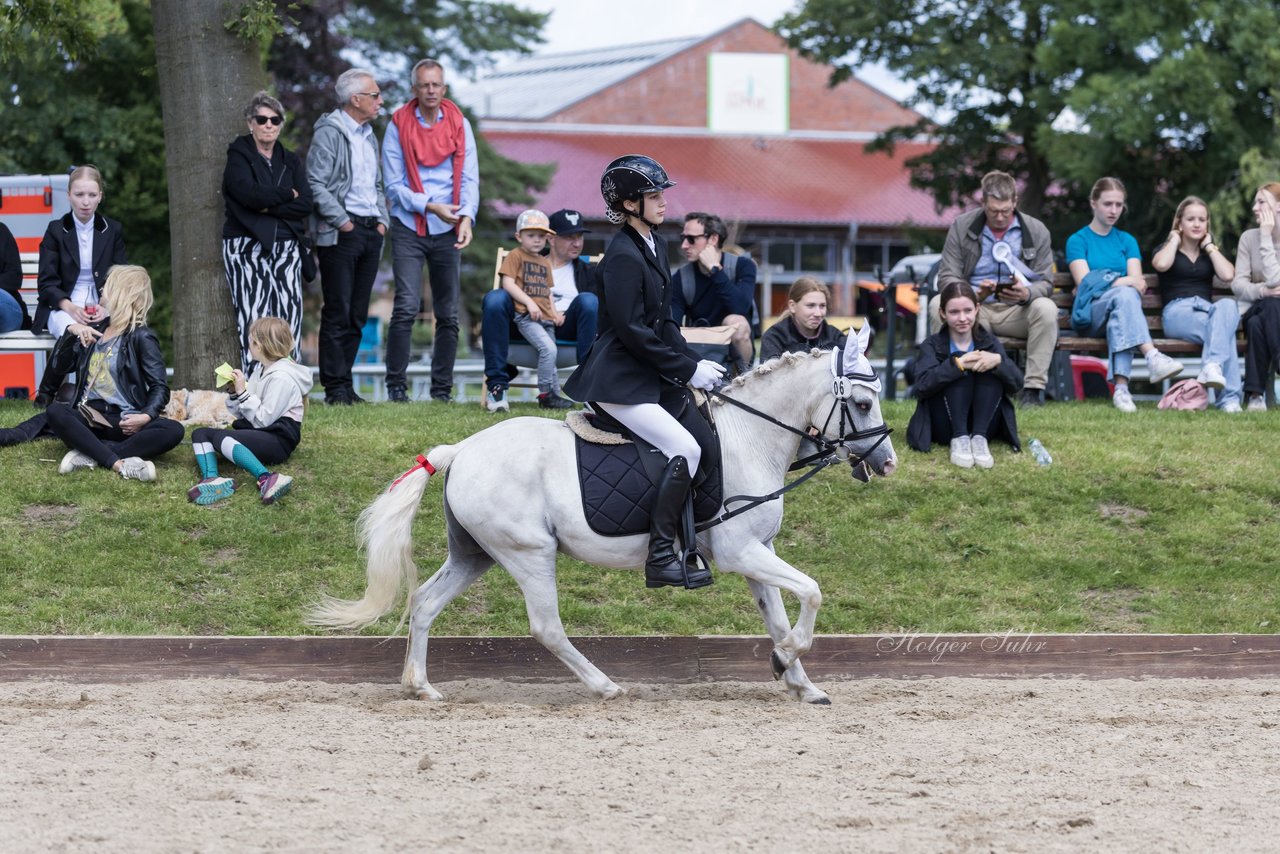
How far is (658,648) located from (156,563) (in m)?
2.94

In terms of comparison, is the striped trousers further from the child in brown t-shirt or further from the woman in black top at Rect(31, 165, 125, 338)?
the child in brown t-shirt

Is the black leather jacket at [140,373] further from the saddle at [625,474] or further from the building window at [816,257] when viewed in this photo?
the building window at [816,257]

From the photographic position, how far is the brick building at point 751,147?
152 feet

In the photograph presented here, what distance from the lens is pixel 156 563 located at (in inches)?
339

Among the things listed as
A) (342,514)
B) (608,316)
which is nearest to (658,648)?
(608,316)

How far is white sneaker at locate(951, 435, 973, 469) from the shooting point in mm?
10164

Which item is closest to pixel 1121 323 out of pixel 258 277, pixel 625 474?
pixel 625 474

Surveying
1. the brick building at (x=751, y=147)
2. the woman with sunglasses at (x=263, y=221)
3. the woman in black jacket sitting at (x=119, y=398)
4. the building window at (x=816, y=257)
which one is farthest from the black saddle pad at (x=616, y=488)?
the building window at (x=816, y=257)

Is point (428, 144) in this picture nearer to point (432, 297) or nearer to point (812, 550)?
point (432, 297)

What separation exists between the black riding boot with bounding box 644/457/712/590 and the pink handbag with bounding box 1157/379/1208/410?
654 centimetres

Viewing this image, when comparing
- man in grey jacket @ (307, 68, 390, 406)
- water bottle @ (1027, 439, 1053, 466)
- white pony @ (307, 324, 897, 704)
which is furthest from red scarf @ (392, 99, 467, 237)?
white pony @ (307, 324, 897, 704)

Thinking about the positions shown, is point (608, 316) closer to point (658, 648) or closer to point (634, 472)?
point (634, 472)

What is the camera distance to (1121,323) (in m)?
12.1

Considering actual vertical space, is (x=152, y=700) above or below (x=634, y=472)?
below
